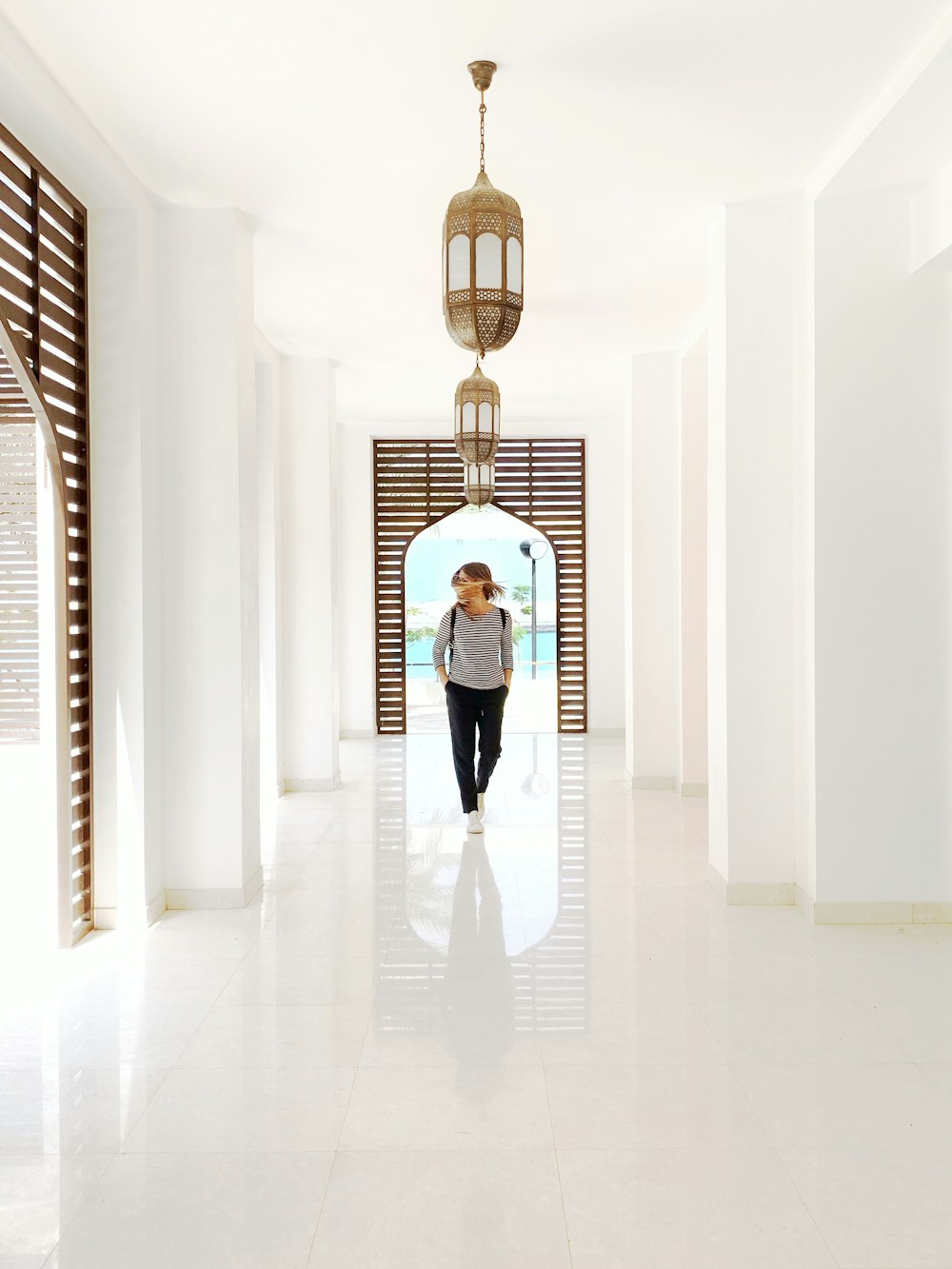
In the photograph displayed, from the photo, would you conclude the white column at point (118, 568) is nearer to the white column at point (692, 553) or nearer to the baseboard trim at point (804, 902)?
the baseboard trim at point (804, 902)

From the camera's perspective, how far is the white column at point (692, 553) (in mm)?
7254

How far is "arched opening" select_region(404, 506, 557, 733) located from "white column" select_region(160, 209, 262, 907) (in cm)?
861

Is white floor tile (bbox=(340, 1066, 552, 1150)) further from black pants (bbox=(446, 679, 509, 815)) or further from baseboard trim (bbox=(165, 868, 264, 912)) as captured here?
black pants (bbox=(446, 679, 509, 815))

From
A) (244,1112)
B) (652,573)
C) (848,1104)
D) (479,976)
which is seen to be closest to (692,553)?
(652,573)

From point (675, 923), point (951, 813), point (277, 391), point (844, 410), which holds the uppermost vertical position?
point (277, 391)

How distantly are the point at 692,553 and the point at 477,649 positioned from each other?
1795mm

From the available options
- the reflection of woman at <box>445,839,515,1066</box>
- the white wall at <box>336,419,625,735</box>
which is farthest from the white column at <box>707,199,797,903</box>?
the white wall at <box>336,419,625,735</box>

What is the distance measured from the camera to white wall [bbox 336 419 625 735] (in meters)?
10.9

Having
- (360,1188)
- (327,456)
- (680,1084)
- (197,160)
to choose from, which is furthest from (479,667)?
(360,1188)

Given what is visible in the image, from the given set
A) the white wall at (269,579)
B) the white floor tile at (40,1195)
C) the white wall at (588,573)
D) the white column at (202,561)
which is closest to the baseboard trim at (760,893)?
the white column at (202,561)

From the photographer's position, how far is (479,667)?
6.45 metres

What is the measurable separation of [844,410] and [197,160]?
2848 mm

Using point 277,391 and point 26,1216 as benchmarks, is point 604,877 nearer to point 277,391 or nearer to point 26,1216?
point 26,1216

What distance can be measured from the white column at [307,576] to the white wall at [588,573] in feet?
10.4
